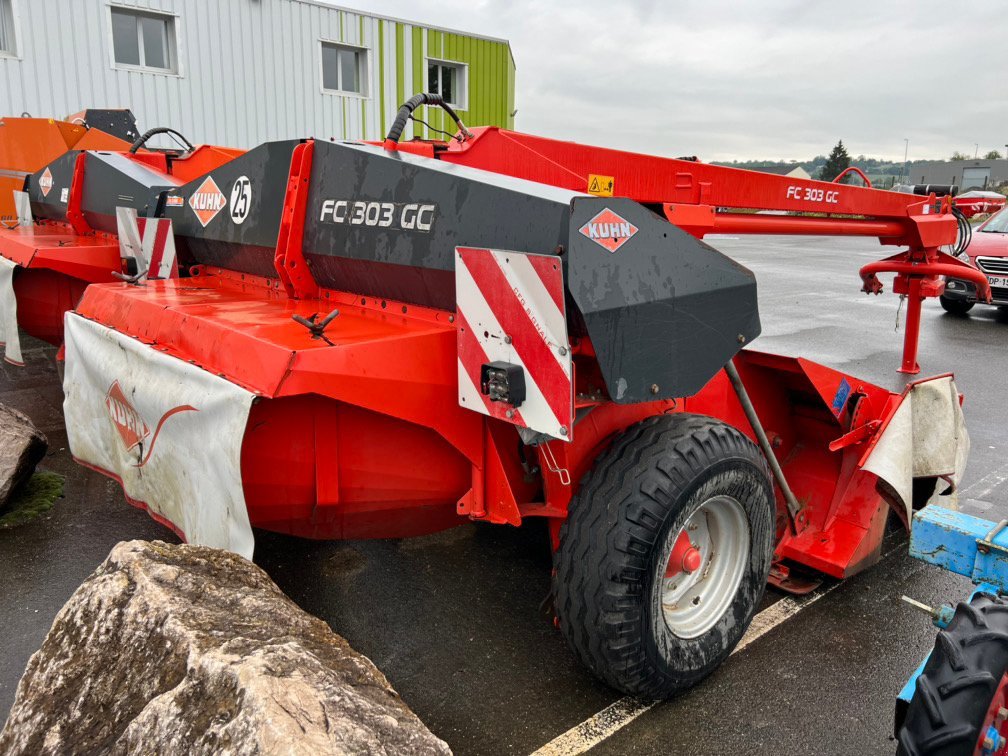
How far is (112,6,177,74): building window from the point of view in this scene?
1262 centimetres

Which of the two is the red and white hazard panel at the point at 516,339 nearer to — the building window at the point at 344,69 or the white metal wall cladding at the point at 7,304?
the white metal wall cladding at the point at 7,304

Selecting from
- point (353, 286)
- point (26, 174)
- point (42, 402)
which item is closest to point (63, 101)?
point (26, 174)

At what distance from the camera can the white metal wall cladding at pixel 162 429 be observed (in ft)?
7.13

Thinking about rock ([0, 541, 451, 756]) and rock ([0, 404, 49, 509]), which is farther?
rock ([0, 404, 49, 509])

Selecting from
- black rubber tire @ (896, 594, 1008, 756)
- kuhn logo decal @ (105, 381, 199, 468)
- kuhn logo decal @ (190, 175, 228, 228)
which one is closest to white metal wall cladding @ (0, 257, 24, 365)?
kuhn logo decal @ (190, 175, 228, 228)

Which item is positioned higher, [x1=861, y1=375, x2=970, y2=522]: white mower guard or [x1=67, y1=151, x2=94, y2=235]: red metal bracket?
[x1=67, y1=151, x2=94, y2=235]: red metal bracket

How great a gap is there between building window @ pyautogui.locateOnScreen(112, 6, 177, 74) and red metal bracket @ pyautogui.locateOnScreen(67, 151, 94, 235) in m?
8.82

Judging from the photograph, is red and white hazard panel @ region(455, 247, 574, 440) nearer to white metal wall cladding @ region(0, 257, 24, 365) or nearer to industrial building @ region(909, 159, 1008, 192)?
white metal wall cladding @ region(0, 257, 24, 365)

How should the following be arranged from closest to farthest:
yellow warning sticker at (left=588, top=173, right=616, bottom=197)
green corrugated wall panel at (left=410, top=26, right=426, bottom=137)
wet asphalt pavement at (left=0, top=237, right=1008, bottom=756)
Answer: wet asphalt pavement at (left=0, top=237, right=1008, bottom=756)
yellow warning sticker at (left=588, top=173, right=616, bottom=197)
green corrugated wall panel at (left=410, top=26, right=426, bottom=137)

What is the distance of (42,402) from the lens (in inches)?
228

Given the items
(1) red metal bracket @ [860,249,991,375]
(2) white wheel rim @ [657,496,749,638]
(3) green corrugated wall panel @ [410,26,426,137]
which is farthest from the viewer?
(3) green corrugated wall panel @ [410,26,426,137]

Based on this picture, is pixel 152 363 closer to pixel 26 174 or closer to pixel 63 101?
pixel 26 174

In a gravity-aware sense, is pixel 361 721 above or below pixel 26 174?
below

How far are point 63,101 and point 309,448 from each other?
482 inches
